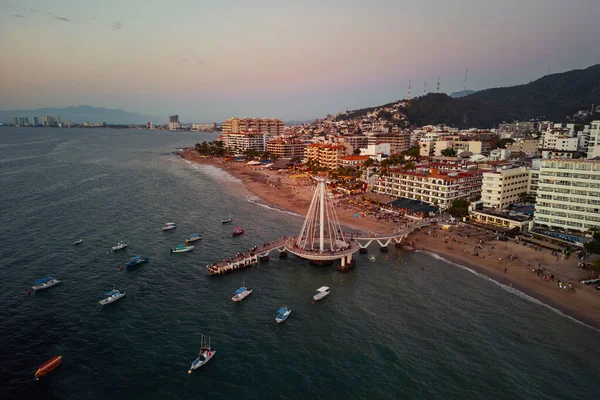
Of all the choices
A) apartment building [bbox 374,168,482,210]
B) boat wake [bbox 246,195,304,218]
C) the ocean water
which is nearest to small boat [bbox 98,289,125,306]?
the ocean water

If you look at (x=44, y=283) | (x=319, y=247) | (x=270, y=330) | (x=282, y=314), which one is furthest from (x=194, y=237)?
(x=270, y=330)

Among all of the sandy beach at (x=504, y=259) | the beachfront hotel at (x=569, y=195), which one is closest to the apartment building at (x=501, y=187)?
the beachfront hotel at (x=569, y=195)

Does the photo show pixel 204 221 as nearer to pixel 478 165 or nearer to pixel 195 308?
pixel 195 308

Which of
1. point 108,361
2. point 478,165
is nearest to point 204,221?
point 108,361

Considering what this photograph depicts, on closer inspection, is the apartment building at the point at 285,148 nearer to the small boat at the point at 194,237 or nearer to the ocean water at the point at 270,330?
the small boat at the point at 194,237

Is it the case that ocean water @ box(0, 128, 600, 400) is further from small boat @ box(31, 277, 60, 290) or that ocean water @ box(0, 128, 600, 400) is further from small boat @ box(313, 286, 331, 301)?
small boat @ box(313, 286, 331, 301)

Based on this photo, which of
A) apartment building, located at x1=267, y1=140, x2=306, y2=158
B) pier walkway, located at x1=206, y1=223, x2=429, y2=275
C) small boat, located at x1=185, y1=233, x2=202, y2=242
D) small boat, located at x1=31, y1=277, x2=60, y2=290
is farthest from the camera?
apartment building, located at x1=267, y1=140, x2=306, y2=158
